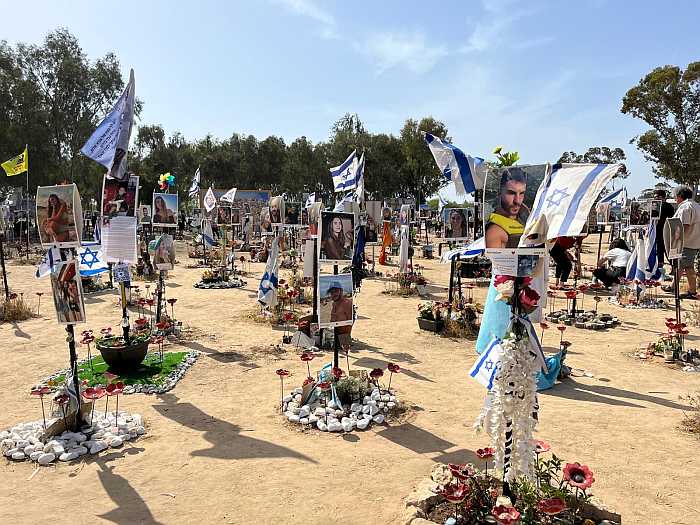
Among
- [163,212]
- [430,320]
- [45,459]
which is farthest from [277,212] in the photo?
[45,459]

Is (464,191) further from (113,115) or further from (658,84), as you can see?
(658,84)

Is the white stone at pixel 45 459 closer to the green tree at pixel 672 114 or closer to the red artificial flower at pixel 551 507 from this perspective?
the red artificial flower at pixel 551 507

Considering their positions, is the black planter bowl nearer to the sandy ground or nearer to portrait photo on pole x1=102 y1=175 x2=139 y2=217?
the sandy ground

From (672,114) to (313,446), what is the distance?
127ft

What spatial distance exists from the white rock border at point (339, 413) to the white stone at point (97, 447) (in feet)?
7.82

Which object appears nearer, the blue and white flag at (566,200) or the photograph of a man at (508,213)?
the blue and white flag at (566,200)

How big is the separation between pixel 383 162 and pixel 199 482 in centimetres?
5309

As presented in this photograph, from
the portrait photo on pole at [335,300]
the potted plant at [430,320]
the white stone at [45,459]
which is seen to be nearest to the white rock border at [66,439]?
the white stone at [45,459]

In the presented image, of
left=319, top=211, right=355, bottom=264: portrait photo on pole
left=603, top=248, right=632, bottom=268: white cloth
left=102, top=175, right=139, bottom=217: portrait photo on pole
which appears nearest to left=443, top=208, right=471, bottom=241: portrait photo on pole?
left=603, top=248, right=632, bottom=268: white cloth

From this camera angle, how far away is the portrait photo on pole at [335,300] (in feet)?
25.5

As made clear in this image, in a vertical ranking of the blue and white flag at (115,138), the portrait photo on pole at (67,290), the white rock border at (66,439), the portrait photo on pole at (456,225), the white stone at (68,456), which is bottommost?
the white stone at (68,456)

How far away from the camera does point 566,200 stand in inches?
153

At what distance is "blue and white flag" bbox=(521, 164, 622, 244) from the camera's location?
12.3 ft

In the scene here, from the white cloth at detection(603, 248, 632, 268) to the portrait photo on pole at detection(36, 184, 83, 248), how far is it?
1765cm
